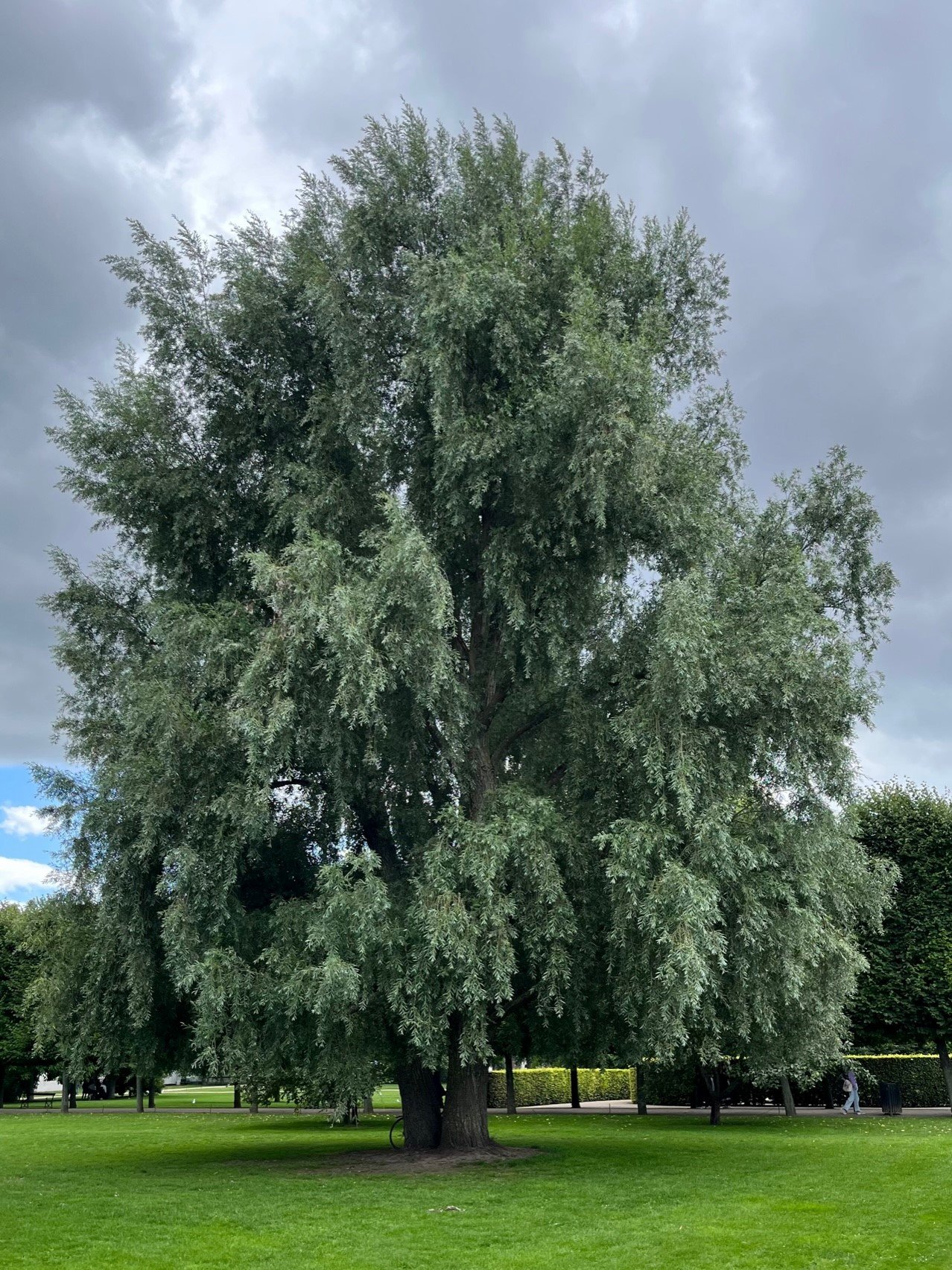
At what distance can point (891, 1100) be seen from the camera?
98.7 feet

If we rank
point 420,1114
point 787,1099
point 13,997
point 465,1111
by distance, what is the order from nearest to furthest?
1. point 465,1111
2. point 420,1114
3. point 787,1099
4. point 13,997

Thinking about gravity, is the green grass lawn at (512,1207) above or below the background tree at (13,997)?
below

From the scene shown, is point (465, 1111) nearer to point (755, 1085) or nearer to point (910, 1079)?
point (755, 1085)

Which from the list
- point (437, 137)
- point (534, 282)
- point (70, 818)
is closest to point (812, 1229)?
point (70, 818)

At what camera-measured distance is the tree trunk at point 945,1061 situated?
30016mm

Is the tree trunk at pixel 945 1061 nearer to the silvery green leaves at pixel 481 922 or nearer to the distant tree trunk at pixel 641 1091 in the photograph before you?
the distant tree trunk at pixel 641 1091

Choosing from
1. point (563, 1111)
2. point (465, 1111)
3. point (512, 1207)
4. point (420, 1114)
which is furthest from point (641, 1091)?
point (512, 1207)

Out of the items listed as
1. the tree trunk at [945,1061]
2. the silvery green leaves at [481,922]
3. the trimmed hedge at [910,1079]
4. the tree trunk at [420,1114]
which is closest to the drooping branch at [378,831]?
the silvery green leaves at [481,922]

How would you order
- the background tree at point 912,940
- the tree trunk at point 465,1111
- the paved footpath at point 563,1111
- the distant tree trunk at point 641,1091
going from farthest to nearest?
1. the paved footpath at point 563,1111
2. the distant tree trunk at point 641,1091
3. the background tree at point 912,940
4. the tree trunk at point 465,1111

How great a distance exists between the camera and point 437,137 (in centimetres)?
1889

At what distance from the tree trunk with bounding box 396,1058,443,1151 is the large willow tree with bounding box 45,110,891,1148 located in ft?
0.21

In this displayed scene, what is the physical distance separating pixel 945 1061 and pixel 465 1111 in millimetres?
18163

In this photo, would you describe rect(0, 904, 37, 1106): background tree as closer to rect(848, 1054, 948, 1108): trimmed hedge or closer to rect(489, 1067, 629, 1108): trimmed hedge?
rect(489, 1067, 629, 1108): trimmed hedge

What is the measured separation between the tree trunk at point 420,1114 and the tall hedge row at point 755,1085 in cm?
1287
